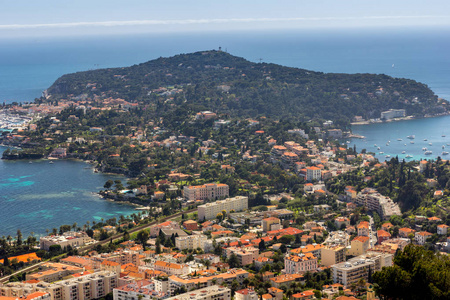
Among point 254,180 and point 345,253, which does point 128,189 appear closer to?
point 254,180

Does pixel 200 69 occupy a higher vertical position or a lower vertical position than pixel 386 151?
higher

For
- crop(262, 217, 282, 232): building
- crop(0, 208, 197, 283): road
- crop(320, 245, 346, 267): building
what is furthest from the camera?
crop(262, 217, 282, 232): building

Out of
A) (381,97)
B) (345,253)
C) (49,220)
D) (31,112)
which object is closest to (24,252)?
(49,220)

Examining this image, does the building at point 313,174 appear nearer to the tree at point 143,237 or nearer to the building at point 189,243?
the building at point 189,243

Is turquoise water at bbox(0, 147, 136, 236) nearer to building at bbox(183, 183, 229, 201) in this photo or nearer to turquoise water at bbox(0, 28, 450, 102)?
building at bbox(183, 183, 229, 201)

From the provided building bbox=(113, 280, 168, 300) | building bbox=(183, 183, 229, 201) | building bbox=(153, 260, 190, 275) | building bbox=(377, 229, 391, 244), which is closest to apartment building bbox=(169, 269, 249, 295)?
building bbox=(113, 280, 168, 300)

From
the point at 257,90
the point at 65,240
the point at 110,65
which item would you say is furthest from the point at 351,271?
the point at 110,65
